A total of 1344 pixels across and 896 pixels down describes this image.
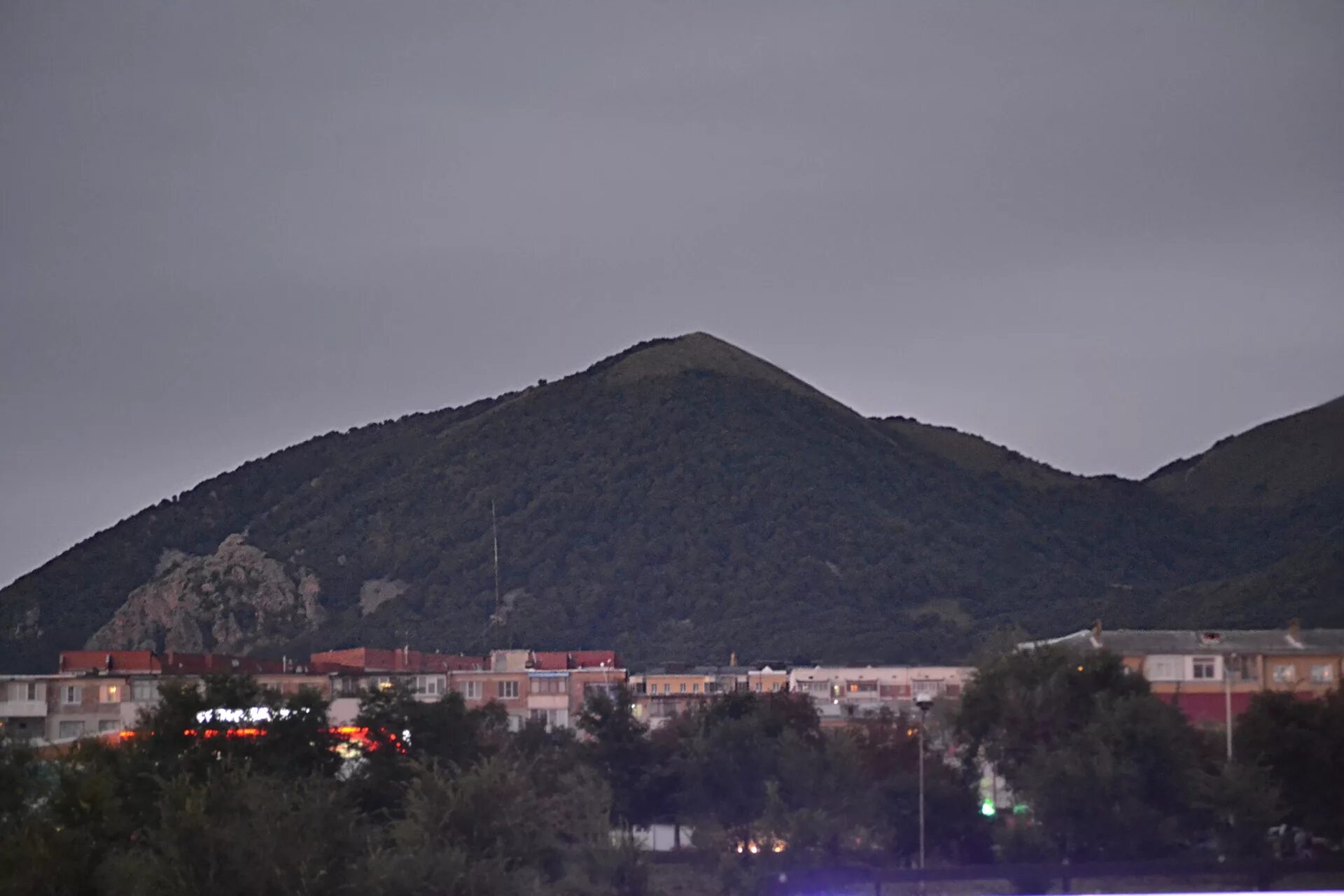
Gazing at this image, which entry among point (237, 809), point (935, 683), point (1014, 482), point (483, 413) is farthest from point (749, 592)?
point (237, 809)

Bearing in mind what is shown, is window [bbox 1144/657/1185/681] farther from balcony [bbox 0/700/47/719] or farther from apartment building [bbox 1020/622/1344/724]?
balcony [bbox 0/700/47/719]

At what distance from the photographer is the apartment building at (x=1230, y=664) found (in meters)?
39.2

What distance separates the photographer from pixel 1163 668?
136 ft

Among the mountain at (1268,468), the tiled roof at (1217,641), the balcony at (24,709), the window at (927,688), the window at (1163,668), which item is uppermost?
the mountain at (1268,468)

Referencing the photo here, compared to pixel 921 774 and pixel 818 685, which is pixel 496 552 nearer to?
pixel 818 685

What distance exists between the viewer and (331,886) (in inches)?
823

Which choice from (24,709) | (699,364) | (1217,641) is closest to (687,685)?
(1217,641)

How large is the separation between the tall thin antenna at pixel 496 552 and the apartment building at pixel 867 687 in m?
18.6

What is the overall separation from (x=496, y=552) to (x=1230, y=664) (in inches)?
1754

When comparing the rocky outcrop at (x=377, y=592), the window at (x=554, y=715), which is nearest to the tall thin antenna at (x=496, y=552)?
the rocky outcrop at (x=377, y=592)

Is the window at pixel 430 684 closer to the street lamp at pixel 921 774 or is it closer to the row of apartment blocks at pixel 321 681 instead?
the row of apartment blocks at pixel 321 681

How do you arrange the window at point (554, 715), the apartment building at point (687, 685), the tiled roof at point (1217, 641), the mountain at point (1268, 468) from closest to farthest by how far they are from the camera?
the tiled roof at point (1217, 641), the mountain at point (1268, 468), the apartment building at point (687, 685), the window at point (554, 715)

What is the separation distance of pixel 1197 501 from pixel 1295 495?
49.0 ft

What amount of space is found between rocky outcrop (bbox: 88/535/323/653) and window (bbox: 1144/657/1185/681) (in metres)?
32.8
